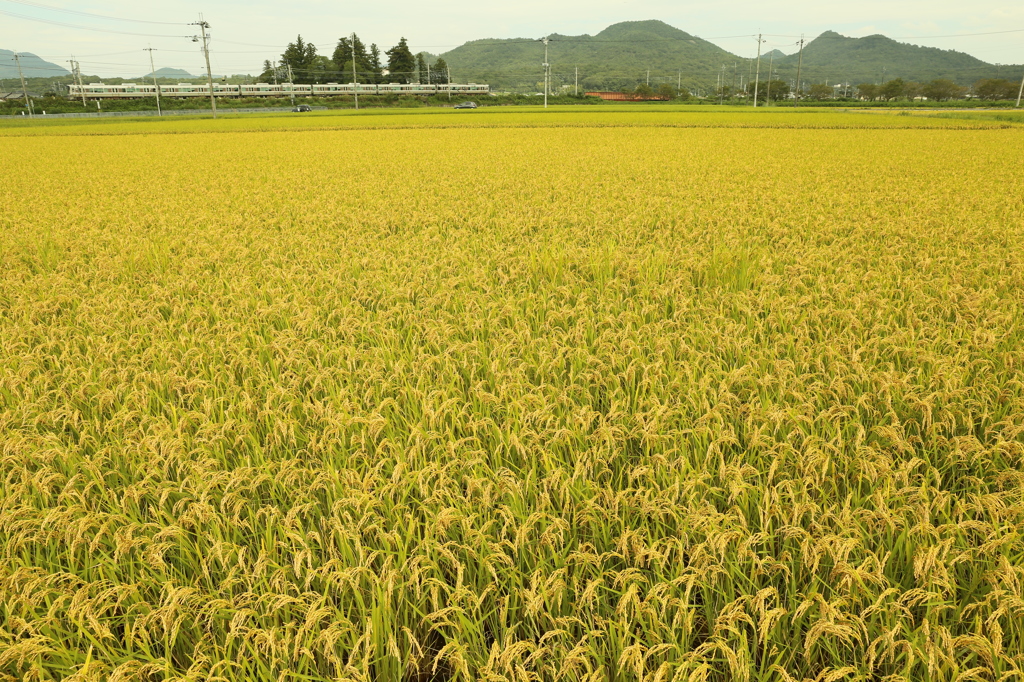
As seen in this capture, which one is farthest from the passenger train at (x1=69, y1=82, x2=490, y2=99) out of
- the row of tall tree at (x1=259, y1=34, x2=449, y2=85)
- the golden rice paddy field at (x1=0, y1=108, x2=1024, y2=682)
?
the golden rice paddy field at (x1=0, y1=108, x2=1024, y2=682)

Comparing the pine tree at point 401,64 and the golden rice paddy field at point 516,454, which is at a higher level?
the pine tree at point 401,64

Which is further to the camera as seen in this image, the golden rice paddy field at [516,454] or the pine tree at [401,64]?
the pine tree at [401,64]

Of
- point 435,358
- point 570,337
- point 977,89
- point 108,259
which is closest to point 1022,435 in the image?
point 570,337

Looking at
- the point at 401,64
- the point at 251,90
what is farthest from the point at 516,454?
the point at 401,64

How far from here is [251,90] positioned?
92.3m

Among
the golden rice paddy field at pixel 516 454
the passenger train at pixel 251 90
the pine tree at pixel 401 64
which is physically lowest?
the golden rice paddy field at pixel 516 454

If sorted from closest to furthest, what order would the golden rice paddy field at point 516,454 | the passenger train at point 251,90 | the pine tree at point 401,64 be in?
the golden rice paddy field at point 516,454, the passenger train at point 251,90, the pine tree at point 401,64

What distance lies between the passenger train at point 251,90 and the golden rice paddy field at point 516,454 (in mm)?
80252

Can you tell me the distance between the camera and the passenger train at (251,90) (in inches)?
3189

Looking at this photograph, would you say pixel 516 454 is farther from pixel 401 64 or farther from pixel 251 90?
pixel 401 64

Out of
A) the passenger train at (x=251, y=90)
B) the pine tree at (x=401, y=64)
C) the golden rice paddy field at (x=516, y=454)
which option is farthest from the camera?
the pine tree at (x=401, y=64)

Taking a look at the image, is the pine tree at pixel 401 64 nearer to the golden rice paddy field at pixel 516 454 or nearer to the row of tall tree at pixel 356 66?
the row of tall tree at pixel 356 66

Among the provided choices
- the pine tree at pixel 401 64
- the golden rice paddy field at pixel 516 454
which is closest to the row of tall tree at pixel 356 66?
the pine tree at pixel 401 64

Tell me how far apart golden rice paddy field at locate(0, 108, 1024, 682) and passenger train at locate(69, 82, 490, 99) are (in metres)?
80.3
